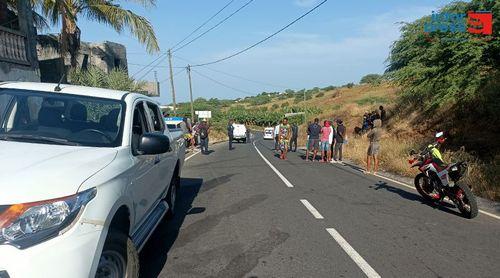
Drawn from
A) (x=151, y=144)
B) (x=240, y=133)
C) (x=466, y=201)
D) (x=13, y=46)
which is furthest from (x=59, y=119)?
(x=240, y=133)

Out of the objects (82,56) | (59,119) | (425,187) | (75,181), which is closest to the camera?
(75,181)

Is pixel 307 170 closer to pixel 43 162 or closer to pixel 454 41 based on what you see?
pixel 454 41

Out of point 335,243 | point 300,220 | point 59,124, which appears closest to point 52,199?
point 59,124

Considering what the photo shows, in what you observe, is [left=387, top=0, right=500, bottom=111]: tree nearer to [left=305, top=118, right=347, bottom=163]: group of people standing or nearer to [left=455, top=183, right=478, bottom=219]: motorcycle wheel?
[left=305, top=118, right=347, bottom=163]: group of people standing

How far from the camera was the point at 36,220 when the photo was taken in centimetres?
283

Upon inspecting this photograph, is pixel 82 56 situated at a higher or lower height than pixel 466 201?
higher

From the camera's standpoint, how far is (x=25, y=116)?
14.9 feet

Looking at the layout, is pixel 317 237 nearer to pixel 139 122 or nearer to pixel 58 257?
pixel 139 122

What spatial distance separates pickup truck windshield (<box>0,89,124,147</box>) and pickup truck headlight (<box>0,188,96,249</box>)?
49.3 inches

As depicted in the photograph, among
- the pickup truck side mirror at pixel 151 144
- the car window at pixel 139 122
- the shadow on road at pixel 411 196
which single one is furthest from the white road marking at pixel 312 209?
the pickup truck side mirror at pixel 151 144

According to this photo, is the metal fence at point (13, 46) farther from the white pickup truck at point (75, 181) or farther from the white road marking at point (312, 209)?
the white road marking at point (312, 209)

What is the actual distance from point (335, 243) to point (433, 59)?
11754 millimetres

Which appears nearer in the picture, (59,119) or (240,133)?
(59,119)

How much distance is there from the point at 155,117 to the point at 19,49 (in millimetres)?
7568
